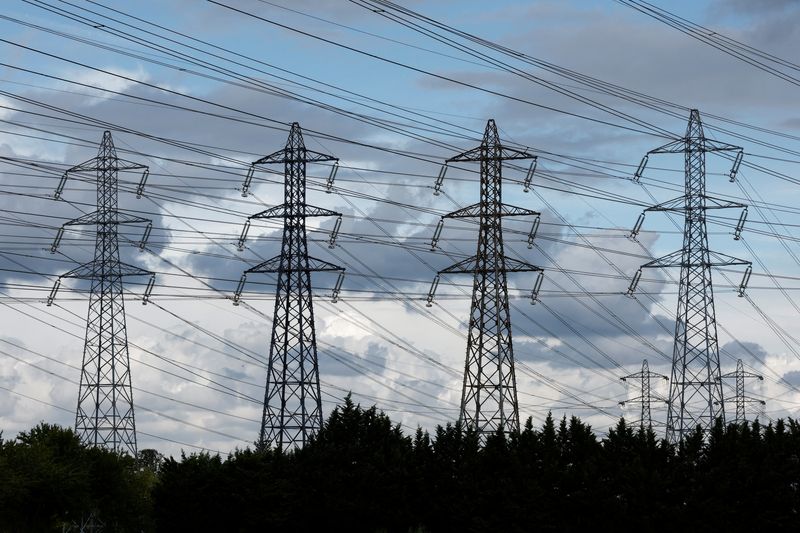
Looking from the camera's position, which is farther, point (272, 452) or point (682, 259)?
point (272, 452)

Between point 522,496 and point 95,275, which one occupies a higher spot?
point 95,275

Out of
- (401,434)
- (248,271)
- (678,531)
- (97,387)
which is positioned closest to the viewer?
(248,271)

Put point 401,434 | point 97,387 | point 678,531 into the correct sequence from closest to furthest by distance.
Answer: point 678,531 → point 97,387 → point 401,434

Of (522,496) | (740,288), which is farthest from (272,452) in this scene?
(740,288)

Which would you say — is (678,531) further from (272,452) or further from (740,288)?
(272,452)

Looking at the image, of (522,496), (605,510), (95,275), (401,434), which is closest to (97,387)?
(95,275)

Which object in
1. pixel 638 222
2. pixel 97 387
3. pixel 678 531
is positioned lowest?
pixel 678 531
